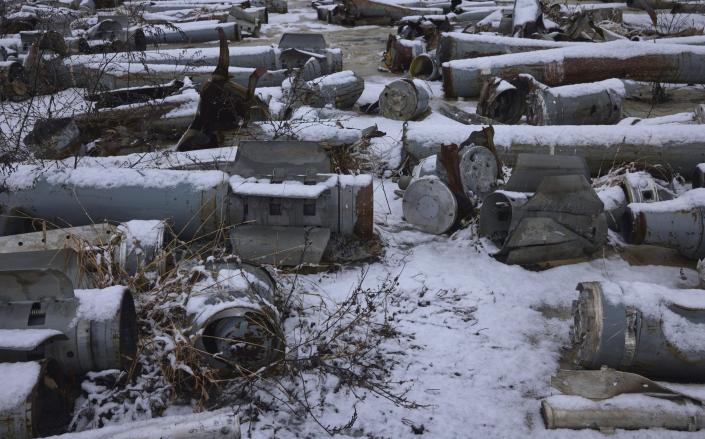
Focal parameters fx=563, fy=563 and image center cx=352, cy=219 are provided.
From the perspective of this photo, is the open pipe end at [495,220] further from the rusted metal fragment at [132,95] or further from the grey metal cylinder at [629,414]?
the rusted metal fragment at [132,95]

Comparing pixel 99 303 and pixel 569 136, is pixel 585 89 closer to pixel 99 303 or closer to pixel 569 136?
pixel 569 136

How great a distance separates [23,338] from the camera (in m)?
2.26

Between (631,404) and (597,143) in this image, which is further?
(597,143)

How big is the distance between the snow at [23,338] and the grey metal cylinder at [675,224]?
3511mm

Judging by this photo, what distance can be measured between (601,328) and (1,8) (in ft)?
34.3

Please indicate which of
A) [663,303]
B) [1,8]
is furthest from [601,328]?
[1,8]

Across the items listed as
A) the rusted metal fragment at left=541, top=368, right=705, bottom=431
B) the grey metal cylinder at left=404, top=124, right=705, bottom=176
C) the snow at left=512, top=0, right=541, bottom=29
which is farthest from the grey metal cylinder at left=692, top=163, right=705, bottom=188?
the snow at left=512, top=0, right=541, bottom=29

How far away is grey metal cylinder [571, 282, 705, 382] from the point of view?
2.58 meters

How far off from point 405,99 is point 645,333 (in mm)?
4138

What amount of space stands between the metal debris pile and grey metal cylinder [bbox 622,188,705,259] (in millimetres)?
14

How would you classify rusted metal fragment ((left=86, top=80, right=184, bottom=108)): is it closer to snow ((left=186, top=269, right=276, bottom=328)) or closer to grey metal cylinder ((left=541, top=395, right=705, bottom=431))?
snow ((left=186, top=269, right=276, bottom=328))

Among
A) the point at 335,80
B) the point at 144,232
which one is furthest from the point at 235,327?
the point at 335,80

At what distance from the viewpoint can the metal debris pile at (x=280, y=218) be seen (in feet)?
8.05

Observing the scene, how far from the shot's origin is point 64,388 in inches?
97.0
